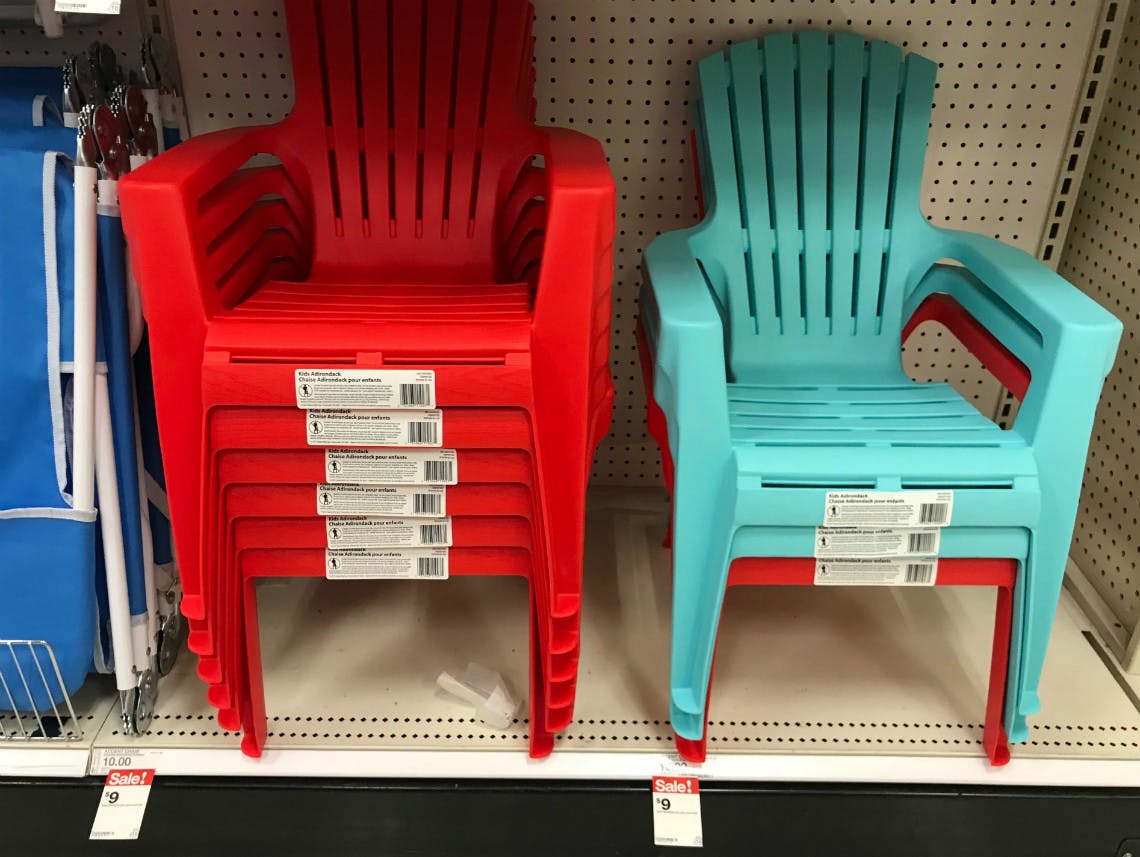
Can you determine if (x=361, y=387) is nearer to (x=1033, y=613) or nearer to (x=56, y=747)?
(x=56, y=747)

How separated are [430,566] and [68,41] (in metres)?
1.00

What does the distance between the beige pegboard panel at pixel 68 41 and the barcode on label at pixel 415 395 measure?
0.84 metres

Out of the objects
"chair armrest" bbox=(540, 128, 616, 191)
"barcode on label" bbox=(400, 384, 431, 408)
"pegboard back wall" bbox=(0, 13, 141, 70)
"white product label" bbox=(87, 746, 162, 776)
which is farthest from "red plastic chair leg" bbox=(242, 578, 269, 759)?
"pegboard back wall" bbox=(0, 13, 141, 70)

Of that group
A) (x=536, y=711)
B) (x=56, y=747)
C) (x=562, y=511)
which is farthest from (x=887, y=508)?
(x=56, y=747)

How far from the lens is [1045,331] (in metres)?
0.96

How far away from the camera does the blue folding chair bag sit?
2.98 ft

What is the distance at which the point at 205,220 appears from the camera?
894 millimetres

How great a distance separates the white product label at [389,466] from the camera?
0.91 metres

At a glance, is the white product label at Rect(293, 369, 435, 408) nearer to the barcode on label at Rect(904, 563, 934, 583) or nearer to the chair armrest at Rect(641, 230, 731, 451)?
the chair armrest at Rect(641, 230, 731, 451)

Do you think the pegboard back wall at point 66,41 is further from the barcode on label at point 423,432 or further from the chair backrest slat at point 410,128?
the barcode on label at point 423,432

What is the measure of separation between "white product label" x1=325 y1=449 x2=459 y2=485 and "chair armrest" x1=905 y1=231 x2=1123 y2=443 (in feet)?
2.13

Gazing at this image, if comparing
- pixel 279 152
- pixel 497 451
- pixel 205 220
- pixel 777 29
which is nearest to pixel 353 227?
pixel 279 152

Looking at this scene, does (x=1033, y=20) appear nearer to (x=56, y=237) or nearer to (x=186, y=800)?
(x=56, y=237)

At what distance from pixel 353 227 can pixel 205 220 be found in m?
0.32
